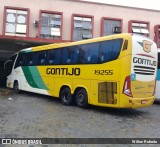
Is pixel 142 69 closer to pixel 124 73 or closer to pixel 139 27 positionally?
pixel 124 73

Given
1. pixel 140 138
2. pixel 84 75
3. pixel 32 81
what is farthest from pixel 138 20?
pixel 140 138

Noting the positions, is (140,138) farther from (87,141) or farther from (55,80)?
(55,80)

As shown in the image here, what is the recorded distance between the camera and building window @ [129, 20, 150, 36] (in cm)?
2678

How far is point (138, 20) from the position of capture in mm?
27250

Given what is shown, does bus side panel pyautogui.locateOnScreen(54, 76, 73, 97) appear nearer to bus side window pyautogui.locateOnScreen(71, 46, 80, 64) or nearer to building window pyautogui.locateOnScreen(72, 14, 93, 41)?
bus side window pyautogui.locateOnScreen(71, 46, 80, 64)

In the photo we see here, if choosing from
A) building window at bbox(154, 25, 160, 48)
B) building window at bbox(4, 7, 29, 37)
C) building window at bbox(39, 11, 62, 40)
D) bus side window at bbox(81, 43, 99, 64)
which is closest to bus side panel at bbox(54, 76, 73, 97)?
bus side window at bbox(81, 43, 99, 64)

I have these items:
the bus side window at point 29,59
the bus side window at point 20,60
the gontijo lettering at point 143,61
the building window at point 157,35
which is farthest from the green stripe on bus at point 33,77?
the building window at point 157,35

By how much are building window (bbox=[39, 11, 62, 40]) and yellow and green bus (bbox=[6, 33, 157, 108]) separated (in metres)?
9.90

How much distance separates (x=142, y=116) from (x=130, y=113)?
2.48 ft

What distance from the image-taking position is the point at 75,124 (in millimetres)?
9078

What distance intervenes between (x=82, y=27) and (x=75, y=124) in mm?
17844

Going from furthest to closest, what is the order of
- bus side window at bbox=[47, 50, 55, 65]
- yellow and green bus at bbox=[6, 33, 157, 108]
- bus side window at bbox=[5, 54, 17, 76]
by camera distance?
bus side window at bbox=[5, 54, 17, 76] → bus side window at bbox=[47, 50, 55, 65] → yellow and green bus at bbox=[6, 33, 157, 108]

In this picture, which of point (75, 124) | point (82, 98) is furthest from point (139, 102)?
point (75, 124)

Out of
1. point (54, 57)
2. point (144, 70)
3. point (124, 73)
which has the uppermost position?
point (54, 57)
